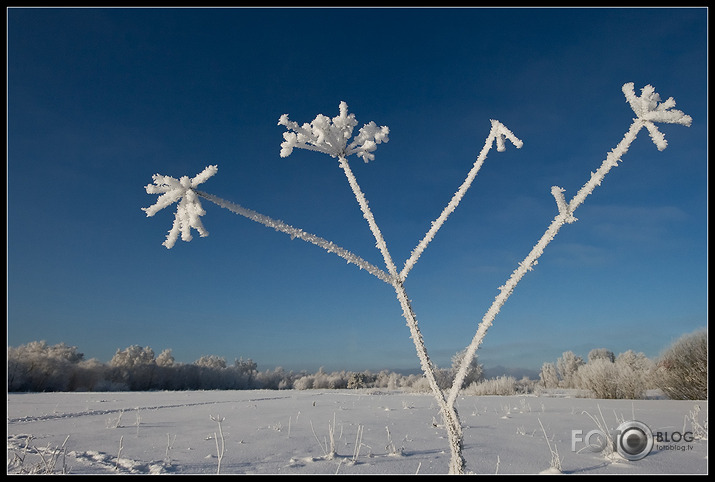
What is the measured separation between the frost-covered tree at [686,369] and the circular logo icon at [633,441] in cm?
680

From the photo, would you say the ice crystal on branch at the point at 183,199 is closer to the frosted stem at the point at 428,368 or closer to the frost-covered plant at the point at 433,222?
the frost-covered plant at the point at 433,222

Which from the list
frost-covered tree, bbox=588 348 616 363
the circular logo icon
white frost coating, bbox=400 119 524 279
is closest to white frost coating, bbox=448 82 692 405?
white frost coating, bbox=400 119 524 279

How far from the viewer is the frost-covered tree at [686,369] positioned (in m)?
9.12

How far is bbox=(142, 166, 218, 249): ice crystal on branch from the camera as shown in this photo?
1739mm

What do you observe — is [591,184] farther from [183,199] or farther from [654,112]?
[183,199]

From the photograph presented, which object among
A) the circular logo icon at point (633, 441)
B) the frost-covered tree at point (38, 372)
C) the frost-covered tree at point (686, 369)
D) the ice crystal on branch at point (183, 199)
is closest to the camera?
the ice crystal on branch at point (183, 199)

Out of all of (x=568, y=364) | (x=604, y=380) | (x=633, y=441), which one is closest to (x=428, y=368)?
(x=633, y=441)

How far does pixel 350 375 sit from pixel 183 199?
31.1 meters

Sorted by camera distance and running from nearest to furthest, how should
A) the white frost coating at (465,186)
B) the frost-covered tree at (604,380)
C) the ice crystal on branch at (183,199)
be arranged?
the ice crystal on branch at (183,199), the white frost coating at (465,186), the frost-covered tree at (604,380)

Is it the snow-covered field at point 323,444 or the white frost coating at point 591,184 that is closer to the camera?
the white frost coating at point 591,184

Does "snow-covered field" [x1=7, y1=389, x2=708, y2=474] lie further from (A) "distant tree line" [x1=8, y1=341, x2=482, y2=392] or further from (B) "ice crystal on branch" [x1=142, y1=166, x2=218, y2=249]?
(A) "distant tree line" [x1=8, y1=341, x2=482, y2=392]

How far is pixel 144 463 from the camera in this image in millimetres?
3600

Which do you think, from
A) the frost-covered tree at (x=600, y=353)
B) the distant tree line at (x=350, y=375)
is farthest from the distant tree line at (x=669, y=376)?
the frost-covered tree at (x=600, y=353)
